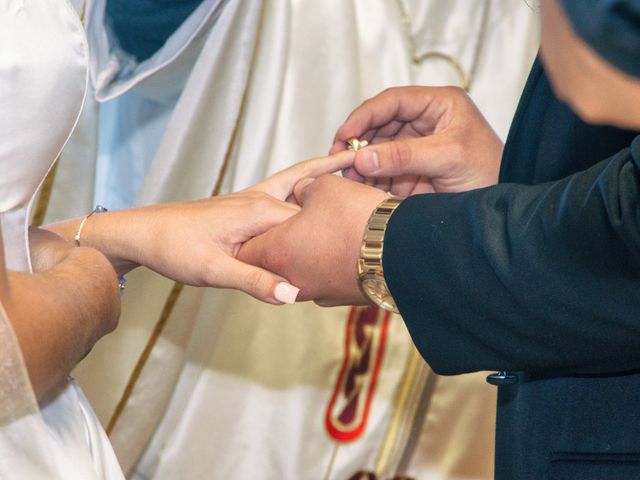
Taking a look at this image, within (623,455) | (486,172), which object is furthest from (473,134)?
(623,455)

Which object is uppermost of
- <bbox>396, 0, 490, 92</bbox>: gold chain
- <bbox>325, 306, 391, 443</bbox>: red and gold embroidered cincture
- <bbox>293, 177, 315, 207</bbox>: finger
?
<bbox>396, 0, 490, 92</bbox>: gold chain

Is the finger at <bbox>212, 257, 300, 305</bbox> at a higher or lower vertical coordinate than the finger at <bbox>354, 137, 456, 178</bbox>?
lower

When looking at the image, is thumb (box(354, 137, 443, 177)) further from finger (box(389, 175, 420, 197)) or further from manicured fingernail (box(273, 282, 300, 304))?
A: manicured fingernail (box(273, 282, 300, 304))

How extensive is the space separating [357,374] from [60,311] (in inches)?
33.2

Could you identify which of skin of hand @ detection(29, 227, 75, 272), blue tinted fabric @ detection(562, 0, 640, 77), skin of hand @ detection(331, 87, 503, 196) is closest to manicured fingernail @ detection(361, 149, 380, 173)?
skin of hand @ detection(331, 87, 503, 196)

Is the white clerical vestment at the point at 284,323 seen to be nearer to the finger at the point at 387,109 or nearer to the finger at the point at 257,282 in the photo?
the finger at the point at 387,109

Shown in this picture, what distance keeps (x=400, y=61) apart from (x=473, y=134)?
0.35m

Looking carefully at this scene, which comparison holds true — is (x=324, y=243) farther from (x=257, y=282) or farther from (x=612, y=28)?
(x=612, y=28)

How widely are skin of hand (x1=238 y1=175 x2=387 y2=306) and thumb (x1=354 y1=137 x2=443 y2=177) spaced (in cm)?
8

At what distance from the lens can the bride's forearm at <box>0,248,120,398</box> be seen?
66cm

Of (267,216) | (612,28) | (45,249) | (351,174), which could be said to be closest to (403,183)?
(351,174)

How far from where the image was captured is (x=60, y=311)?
27.8 inches

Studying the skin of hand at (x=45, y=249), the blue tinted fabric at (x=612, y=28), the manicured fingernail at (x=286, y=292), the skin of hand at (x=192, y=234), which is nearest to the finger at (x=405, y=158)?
the skin of hand at (x=192, y=234)

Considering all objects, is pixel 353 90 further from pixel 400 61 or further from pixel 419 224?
pixel 419 224
